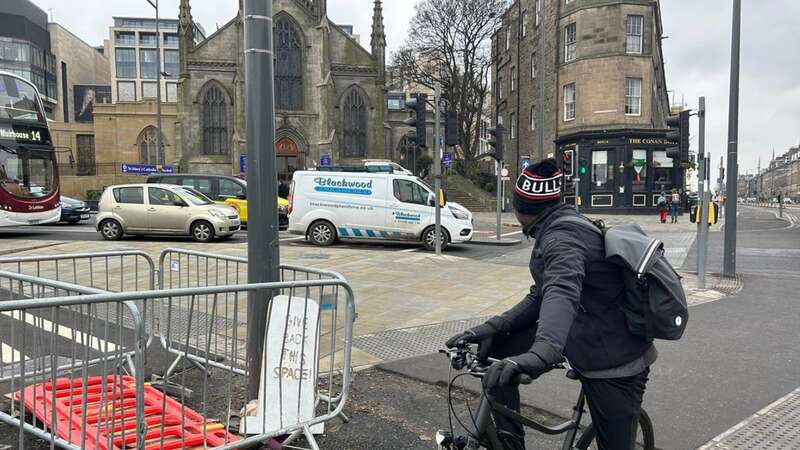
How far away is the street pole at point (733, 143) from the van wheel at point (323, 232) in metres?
9.43

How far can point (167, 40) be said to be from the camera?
288ft

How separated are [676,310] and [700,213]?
867 centimetres

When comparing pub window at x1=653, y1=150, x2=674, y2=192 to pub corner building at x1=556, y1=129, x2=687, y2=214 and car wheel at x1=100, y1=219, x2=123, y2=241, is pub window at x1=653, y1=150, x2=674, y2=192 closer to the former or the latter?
pub corner building at x1=556, y1=129, x2=687, y2=214

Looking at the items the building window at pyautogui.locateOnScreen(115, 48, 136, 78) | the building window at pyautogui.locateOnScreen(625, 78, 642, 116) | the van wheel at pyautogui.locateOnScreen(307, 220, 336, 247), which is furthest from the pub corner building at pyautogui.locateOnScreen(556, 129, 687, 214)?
the building window at pyautogui.locateOnScreen(115, 48, 136, 78)

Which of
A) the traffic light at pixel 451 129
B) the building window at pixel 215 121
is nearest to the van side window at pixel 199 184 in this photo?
the traffic light at pixel 451 129

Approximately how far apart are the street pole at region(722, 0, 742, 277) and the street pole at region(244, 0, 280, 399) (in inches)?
374

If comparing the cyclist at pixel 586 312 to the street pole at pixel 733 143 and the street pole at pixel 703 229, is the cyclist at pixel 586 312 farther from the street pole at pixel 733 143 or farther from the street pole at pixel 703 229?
the street pole at pixel 733 143

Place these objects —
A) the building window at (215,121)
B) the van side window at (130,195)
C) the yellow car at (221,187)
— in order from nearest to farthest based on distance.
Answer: the van side window at (130,195) → the yellow car at (221,187) → the building window at (215,121)

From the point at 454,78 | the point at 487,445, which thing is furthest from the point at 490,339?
the point at 454,78

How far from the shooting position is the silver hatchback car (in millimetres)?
15688

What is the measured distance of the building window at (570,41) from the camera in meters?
31.4

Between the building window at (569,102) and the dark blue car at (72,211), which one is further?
the building window at (569,102)

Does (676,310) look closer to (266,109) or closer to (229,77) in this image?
(266,109)

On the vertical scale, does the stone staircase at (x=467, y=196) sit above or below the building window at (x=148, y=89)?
below
